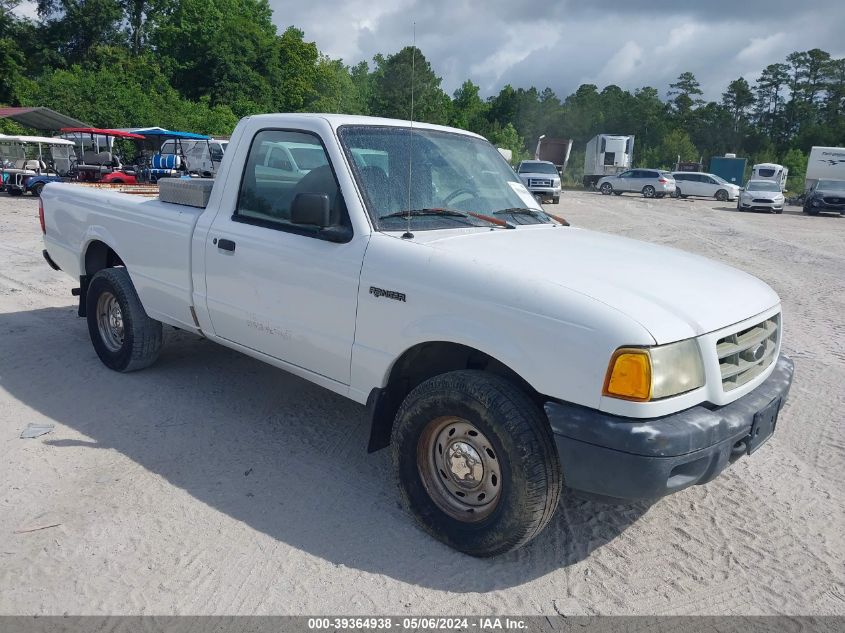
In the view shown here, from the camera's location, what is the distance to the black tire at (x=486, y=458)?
9.18ft

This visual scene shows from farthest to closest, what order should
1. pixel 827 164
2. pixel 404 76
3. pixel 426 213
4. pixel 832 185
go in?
pixel 827 164 < pixel 832 185 < pixel 404 76 < pixel 426 213

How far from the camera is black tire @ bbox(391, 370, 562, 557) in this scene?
2797 millimetres

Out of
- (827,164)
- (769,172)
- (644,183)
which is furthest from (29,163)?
(769,172)

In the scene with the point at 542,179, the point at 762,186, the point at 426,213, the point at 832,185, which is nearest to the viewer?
the point at 426,213

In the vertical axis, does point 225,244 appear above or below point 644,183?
above

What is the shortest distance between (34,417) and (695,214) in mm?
25110

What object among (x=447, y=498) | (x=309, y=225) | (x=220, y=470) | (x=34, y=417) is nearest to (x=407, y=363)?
(x=447, y=498)

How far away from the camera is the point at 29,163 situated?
76.3 ft

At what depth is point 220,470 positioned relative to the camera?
3846mm

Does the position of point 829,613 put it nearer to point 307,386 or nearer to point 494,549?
point 494,549

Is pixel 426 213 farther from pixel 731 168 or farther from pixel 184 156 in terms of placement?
pixel 731 168

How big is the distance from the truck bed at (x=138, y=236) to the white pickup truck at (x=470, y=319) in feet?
0.09

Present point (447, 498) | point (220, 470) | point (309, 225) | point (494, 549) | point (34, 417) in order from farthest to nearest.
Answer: point (34, 417) < point (220, 470) < point (309, 225) < point (447, 498) < point (494, 549)

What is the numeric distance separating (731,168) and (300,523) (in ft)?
175
